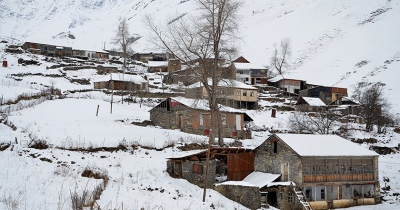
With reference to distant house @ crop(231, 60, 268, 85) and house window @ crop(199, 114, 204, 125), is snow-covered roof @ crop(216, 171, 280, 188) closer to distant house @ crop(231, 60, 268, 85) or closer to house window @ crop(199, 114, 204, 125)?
house window @ crop(199, 114, 204, 125)

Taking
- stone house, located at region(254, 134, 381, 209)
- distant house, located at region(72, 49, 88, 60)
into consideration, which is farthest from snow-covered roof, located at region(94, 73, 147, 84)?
stone house, located at region(254, 134, 381, 209)

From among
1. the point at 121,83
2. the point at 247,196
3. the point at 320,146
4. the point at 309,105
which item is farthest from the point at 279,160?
the point at 121,83

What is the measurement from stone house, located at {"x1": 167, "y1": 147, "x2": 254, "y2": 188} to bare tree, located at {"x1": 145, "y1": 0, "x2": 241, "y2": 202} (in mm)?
1913

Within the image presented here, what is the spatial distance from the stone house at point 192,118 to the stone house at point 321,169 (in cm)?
780

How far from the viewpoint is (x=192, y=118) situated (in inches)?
1437

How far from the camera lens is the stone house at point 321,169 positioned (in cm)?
2753

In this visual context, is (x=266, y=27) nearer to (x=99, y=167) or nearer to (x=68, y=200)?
(x=99, y=167)

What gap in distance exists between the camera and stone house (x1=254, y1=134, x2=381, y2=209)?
90.3 ft

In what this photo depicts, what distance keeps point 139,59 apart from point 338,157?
77376 millimetres

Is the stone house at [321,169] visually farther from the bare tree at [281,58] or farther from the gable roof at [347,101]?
the bare tree at [281,58]

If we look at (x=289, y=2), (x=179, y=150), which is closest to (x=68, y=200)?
(x=179, y=150)

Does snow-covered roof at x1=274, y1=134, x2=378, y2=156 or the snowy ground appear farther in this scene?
snow-covered roof at x1=274, y1=134, x2=378, y2=156

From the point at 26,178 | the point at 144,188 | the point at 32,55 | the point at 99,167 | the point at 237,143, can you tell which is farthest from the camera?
the point at 32,55

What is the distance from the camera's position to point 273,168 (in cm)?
2917
